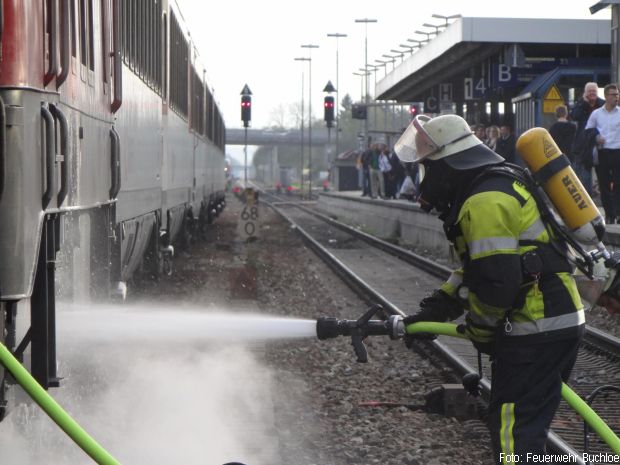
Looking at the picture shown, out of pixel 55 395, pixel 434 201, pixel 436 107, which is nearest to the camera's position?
pixel 434 201

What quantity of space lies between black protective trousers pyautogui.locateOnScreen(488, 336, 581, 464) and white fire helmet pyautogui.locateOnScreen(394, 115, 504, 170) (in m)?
0.65

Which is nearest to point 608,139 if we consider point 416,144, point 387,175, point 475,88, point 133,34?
point 133,34

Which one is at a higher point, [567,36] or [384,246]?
[567,36]

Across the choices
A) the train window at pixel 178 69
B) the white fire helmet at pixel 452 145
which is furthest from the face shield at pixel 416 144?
the train window at pixel 178 69

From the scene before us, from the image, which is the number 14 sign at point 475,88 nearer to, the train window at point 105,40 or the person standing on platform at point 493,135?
the person standing on platform at point 493,135

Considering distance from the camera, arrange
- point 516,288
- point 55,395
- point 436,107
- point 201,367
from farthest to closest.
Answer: point 436,107 → point 201,367 → point 55,395 → point 516,288

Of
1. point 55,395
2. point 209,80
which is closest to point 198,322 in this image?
point 55,395

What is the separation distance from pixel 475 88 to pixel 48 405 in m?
25.0

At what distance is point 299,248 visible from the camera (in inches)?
936

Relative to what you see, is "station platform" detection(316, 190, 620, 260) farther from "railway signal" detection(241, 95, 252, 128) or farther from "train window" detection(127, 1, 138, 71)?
"train window" detection(127, 1, 138, 71)

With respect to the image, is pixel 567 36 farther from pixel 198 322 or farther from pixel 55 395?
pixel 55 395

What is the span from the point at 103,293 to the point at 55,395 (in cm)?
133

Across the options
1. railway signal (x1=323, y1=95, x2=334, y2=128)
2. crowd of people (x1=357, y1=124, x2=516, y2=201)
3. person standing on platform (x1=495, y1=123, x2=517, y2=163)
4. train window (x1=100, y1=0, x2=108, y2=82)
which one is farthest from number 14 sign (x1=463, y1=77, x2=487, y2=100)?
train window (x1=100, y1=0, x2=108, y2=82)

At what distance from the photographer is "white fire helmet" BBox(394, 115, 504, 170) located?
13.9 ft
